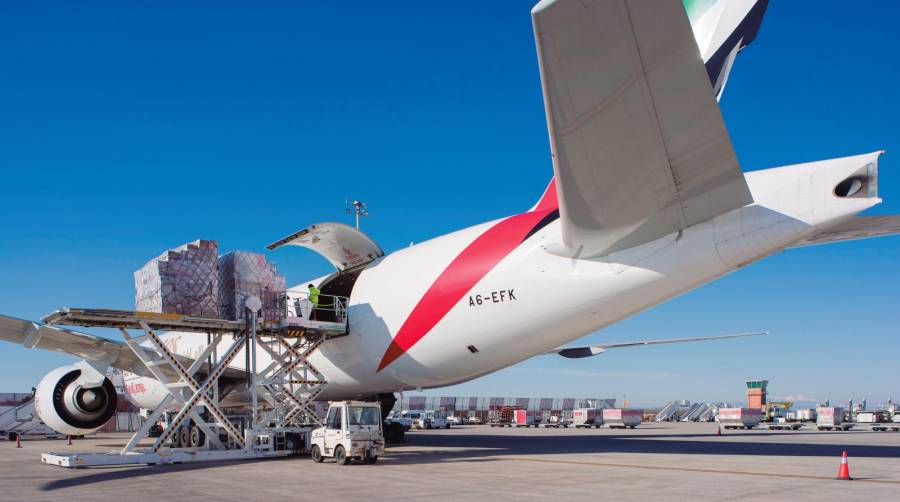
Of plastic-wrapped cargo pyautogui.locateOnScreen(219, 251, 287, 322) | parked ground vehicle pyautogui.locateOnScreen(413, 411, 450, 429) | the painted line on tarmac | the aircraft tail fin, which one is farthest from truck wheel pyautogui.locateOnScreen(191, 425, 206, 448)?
parked ground vehicle pyautogui.locateOnScreen(413, 411, 450, 429)

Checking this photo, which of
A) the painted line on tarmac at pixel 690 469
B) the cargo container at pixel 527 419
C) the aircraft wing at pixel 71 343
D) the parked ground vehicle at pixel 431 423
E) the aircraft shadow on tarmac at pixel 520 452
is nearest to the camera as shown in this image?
the painted line on tarmac at pixel 690 469

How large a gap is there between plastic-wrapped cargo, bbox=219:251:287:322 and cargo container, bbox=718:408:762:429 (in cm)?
2616

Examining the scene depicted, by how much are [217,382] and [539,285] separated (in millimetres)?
9294

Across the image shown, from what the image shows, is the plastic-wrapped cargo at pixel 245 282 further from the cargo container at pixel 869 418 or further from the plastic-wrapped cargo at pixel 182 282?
the cargo container at pixel 869 418

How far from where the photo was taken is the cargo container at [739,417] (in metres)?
37.6

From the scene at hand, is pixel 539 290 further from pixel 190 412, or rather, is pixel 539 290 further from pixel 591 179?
pixel 190 412

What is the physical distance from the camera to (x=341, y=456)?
1551 centimetres

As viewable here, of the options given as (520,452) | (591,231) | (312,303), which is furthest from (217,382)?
(591,231)

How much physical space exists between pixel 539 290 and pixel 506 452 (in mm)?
6093

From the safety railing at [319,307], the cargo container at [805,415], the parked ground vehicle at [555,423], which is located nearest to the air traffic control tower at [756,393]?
the cargo container at [805,415]

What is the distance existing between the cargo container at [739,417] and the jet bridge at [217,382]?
2585cm

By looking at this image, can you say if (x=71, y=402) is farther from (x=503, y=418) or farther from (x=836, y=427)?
(x=836, y=427)

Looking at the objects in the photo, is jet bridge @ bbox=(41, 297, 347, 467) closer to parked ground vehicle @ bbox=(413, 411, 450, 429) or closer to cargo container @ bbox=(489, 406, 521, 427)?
parked ground vehicle @ bbox=(413, 411, 450, 429)

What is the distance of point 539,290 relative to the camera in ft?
47.1
